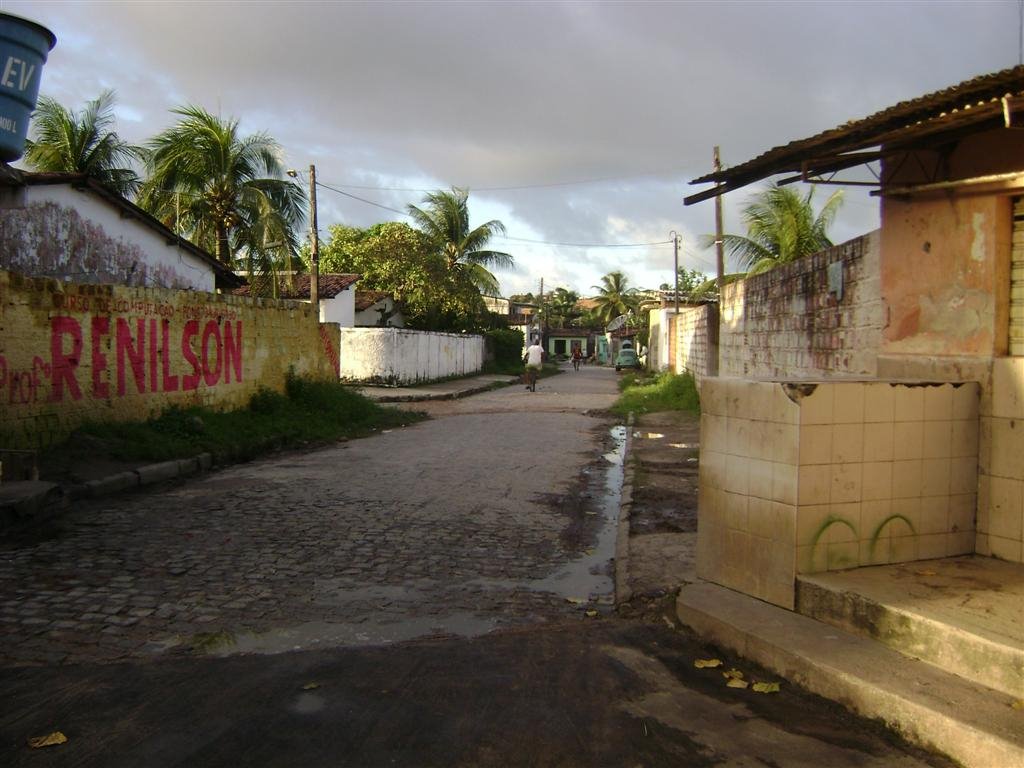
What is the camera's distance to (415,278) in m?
36.0

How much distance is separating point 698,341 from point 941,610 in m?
19.8

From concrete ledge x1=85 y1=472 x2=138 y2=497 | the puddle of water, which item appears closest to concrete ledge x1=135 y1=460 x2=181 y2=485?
concrete ledge x1=85 y1=472 x2=138 y2=497

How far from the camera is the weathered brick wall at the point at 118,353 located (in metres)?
9.05

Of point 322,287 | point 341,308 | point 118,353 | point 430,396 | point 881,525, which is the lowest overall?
point 430,396

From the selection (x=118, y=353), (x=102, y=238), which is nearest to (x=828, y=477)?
(x=118, y=353)

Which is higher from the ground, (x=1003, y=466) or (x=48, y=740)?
(x=1003, y=466)

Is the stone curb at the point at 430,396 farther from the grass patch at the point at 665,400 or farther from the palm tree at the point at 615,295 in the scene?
the palm tree at the point at 615,295

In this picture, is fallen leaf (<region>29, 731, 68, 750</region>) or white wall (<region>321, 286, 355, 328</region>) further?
white wall (<region>321, 286, 355, 328</region>)

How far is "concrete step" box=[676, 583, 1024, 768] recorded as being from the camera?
316 centimetres

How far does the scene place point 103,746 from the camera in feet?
10.7

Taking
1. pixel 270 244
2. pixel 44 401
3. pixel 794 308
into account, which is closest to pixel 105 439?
pixel 44 401

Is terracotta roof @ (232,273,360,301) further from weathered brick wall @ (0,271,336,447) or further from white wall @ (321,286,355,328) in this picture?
weathered brick wall @ (0,271,336,447)

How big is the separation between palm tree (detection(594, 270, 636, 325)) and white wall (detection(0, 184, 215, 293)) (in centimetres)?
5672

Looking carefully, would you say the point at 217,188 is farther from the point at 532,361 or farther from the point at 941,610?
the point at 941,610
